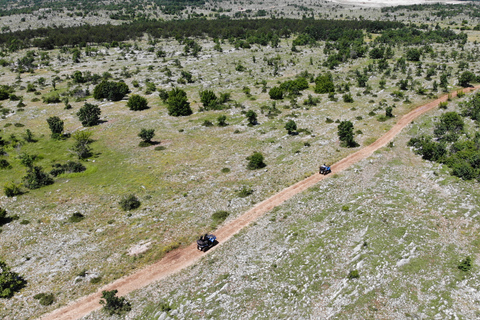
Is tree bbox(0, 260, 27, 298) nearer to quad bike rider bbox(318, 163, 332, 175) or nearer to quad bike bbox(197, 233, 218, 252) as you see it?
quad bike bbox(197, 233, 218, 252)

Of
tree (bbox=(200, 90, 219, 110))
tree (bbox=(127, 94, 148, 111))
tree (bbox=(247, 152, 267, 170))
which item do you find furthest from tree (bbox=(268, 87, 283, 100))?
tree (bbox=(247, 152, 267, 170))

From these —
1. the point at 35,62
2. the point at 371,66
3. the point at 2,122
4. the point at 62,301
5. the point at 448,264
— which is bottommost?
the point at 62,301

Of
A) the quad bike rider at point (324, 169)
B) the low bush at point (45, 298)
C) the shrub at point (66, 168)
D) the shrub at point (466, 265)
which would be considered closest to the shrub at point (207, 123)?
the shrub at point (66, 168)

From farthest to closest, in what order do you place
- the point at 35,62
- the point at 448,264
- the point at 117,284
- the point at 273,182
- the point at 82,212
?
the point at 35,62, the point at 273,182, the point at 82,212, the point at 117,284, the point at 448,264

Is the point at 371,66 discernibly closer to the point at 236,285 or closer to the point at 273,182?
the point at 273,182

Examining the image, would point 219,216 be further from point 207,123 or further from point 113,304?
point 207,123

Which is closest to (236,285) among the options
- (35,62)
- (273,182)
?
(273,182)
